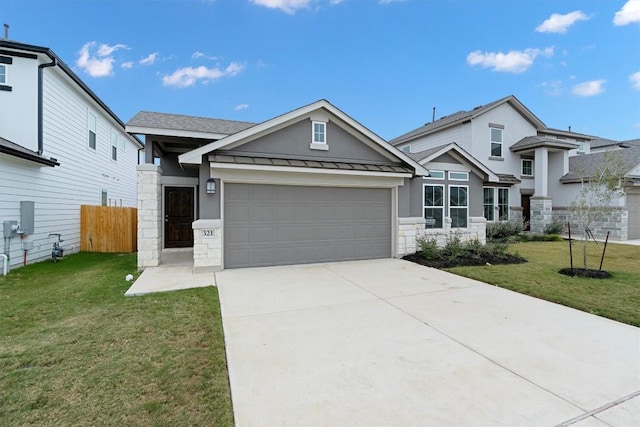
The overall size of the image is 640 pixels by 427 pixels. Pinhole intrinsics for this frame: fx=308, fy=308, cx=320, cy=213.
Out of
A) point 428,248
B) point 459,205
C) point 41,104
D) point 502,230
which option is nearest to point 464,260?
point 428,248

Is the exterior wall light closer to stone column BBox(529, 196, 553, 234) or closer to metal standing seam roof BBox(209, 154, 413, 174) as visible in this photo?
metal standing seam roof BBox(209, 154, 413, 174)

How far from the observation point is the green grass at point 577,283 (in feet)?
17.0

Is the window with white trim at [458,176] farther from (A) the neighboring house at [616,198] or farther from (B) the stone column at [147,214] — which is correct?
(B) the stone column at [147,214]

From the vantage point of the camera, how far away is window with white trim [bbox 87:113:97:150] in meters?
13.2

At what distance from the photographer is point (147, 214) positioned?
8055 mm

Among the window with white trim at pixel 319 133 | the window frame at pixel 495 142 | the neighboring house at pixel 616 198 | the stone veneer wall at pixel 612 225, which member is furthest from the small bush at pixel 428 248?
the stone veneer wall at pixel 612 225

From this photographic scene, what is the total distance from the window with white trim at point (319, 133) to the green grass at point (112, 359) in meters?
5.09

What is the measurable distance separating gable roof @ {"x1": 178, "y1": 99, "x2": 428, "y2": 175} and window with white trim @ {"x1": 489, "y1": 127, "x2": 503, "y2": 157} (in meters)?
9.44

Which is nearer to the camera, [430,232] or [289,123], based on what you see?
[289,123]

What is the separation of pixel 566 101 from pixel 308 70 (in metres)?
15.5

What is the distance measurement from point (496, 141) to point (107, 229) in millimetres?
19147

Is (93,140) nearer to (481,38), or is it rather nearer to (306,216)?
(306,216)

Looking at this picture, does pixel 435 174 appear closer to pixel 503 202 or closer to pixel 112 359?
pixel 503 202

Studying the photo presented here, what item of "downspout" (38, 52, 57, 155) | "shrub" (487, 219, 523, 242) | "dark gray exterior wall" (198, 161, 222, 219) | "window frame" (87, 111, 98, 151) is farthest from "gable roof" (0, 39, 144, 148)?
"shrub" (487, 219, 523, 242)
